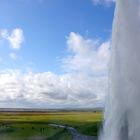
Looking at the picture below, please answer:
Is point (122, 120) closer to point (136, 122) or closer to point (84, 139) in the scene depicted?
point (136, 122)

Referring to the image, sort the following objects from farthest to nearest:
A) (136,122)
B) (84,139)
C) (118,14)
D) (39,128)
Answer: (39,128) < (84,139) < (118,14) < (136,122)

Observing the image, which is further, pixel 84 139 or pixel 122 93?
pixel 84 139

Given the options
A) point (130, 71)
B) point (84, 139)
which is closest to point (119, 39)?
point (130, 71)

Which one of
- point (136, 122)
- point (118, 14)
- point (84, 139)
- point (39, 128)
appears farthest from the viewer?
point (39, 128)

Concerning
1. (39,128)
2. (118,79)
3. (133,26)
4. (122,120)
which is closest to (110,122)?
(122,120)

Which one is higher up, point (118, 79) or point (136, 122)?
point (118, 79)

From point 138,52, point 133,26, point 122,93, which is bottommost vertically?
point 122,93

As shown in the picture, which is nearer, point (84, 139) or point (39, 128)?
point (84, 139)

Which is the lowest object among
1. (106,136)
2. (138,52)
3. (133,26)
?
(106,136)

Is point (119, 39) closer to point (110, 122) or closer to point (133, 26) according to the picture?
point (133, 26)
